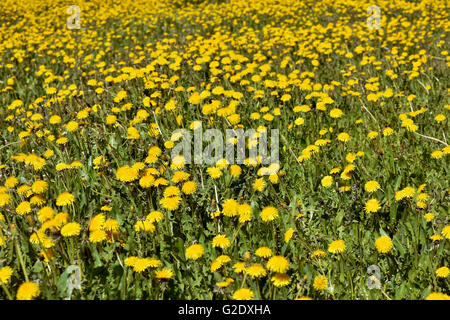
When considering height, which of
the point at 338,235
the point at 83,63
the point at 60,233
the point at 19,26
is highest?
the point at 19,26

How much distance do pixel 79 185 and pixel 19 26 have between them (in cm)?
797

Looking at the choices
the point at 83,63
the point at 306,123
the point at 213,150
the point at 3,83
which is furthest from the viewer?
the point at 83,63

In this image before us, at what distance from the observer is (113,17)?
33.8 ft

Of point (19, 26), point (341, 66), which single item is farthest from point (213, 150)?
point (19, 26)

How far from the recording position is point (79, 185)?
3043 millimetres

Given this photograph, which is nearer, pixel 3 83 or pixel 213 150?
pixel 213 150
